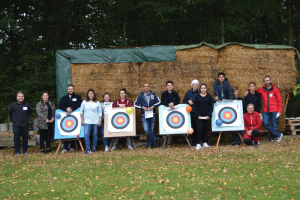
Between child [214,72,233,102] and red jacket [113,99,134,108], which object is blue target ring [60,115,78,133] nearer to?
red jacket [113,99,134,108]

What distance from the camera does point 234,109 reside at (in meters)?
8.21

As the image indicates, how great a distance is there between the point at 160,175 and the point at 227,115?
3.83 meters

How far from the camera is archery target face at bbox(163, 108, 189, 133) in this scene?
26.3 feet

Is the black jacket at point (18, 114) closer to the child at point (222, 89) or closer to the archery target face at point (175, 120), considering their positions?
the archery target face at point (175, 120)

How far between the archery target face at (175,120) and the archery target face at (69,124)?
2519 mm

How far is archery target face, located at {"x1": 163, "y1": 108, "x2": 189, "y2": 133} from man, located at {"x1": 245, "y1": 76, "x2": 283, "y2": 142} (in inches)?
84.2

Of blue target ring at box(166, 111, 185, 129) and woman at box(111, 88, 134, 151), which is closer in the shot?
blue target ring at box(166, 111, 185, 129)

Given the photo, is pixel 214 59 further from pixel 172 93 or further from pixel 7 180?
pixel 7 180

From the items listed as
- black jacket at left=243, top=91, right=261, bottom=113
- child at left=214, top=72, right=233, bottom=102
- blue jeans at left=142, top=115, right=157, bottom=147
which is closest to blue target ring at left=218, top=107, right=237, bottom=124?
child at left=214, top=72, right=233, bottom=102

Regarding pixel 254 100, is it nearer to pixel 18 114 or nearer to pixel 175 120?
pixel 175 120

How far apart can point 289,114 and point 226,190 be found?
8.37 metres

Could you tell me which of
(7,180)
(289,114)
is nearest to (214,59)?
(289,114)

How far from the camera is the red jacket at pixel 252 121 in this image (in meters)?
7.97

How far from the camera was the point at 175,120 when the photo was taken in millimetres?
8086
